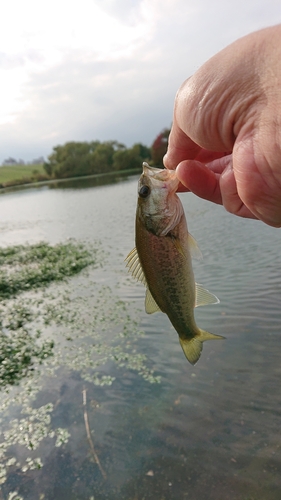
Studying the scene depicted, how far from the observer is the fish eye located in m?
2.65

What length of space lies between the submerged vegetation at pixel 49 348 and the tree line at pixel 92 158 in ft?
253

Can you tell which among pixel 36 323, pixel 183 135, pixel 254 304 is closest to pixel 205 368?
pixel 254 304

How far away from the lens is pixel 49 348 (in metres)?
8.33

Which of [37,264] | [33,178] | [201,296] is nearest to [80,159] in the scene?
[33,178]

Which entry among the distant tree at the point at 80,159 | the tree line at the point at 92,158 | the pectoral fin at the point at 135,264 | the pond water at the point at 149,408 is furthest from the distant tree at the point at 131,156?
the pectoral fin at the point at 135,264

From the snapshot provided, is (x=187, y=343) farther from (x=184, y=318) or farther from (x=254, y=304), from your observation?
(x=254, y=304)

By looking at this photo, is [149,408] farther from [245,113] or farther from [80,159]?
[80,159]

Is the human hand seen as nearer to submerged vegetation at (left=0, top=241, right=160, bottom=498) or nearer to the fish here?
the fish

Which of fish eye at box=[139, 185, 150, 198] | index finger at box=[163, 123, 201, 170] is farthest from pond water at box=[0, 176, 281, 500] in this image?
index finger at box=[163, 123, 201, 170]

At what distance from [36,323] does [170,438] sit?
542 centimetres

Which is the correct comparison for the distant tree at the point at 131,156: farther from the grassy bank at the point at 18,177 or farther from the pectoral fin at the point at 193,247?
the pectoral fin at the point at 193,247

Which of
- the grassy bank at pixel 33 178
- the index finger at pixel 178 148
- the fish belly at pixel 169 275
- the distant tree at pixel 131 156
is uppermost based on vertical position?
the index finger at pixel 178 148

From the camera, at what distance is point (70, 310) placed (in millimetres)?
10461

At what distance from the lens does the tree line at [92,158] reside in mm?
88562
